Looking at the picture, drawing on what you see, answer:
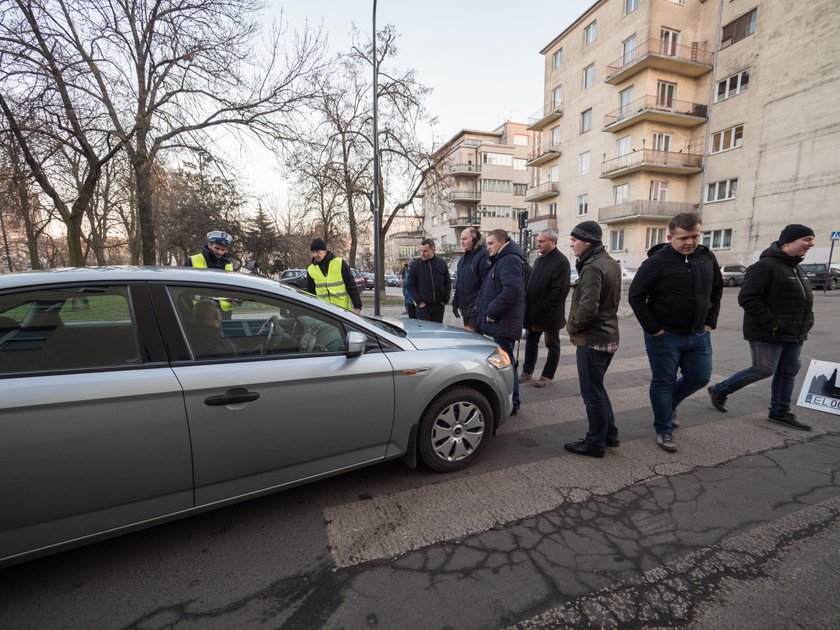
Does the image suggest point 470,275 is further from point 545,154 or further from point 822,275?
point 545,154

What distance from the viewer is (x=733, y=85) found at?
25984mm

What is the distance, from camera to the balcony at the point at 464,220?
5078 centimetres

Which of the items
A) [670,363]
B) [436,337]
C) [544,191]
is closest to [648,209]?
[544,191]

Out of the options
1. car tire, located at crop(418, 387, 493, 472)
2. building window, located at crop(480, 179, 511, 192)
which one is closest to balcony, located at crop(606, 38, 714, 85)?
building window, located at crop(480, 179, 511, 192)

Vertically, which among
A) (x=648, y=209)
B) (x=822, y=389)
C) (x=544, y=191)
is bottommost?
(x=822, y=389)

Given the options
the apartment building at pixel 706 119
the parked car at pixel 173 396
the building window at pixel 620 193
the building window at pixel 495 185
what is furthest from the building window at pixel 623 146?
the parked car at pixel 173 396

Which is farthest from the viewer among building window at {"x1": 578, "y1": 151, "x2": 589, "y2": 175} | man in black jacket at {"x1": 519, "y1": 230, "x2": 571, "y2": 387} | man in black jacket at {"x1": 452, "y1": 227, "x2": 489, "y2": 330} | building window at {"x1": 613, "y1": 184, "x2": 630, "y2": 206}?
building window at {"x1": 578, "y1": 151, "x2": 589, "y2": 175}

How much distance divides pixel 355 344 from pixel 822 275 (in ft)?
87.2

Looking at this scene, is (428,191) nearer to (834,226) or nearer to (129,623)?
(129,623)

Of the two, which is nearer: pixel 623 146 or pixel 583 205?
pixel 623 146

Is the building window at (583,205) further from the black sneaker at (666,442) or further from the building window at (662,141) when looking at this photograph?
the black sneaker at (666,442)

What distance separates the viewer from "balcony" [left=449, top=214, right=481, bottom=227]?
167 ft

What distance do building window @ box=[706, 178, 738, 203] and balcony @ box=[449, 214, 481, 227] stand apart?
87.0 ft

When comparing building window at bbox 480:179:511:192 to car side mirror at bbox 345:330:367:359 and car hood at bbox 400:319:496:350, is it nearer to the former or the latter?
car hood at bbox 400:319:496:350
